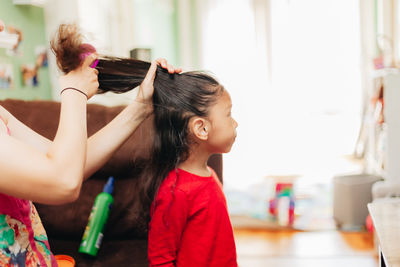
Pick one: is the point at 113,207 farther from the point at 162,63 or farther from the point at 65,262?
the point at 162,63

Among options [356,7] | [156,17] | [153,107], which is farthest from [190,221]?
[356,7]

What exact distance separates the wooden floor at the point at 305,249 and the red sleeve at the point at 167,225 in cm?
133

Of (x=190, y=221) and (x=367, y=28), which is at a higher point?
(x=367, y=28)

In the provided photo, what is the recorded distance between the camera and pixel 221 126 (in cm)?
99

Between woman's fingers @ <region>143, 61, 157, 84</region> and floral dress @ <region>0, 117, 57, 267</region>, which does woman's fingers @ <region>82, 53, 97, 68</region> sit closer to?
woman's fingers @ <region>143, 61, 157, 84</region>

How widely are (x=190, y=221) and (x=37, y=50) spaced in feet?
6.93

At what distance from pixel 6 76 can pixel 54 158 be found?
1977 mm

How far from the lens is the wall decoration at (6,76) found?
2.24 meters

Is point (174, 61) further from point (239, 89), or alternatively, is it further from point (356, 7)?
point (356, 7)

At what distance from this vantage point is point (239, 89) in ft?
11.7

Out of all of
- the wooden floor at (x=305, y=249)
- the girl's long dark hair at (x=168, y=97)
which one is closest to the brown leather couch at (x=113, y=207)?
the girl's long dark hair at (x=168, y=97)

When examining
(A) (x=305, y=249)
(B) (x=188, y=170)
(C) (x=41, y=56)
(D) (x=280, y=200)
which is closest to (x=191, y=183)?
(B) (x=188, y=170)

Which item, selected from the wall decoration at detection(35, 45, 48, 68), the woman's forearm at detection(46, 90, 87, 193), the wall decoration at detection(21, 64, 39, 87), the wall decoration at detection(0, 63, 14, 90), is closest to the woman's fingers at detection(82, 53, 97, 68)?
the woman's forearm at detection(46, 90, 87, 193)

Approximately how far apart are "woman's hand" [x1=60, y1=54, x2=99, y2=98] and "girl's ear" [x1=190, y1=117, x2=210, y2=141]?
Result: 28cm
